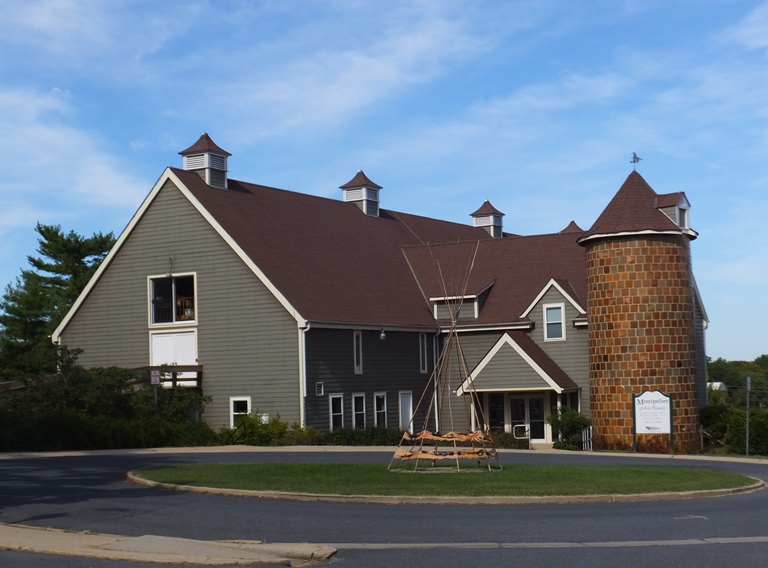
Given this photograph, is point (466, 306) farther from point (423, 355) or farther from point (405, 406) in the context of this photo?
point (405, 406)

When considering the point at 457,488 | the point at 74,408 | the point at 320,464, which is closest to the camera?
the point at 457,488

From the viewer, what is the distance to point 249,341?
133 feet

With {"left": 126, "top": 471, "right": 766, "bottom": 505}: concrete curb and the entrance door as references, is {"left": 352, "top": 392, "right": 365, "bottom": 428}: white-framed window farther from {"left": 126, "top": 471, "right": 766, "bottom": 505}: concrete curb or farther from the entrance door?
{"left": 126, "top": 471, "right": 766, "bottom": 505}: concrete curb

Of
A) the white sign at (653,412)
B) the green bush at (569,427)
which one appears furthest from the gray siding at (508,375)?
the white sign at (653,412)

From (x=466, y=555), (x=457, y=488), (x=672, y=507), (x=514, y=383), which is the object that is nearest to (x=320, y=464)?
(x=457, y=488)

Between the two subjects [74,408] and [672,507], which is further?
[74,408]

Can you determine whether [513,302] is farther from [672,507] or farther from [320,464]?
[672,507]

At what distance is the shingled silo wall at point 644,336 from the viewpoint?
38.8 m

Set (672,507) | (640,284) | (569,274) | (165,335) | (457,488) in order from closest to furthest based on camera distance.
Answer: (672,507) < (457,488) < (640,284) < (165,335) < (569,274)

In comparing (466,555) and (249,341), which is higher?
(249,341)

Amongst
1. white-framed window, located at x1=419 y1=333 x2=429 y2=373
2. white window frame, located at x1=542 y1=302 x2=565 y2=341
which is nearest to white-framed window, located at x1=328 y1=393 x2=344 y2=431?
white-framed window, located at x1=419 y1=333 x2=429 y2=373

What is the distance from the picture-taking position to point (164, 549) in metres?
13.4

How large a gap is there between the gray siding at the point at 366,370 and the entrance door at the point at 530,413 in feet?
13.3

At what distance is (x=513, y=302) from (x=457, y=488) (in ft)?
90.1
